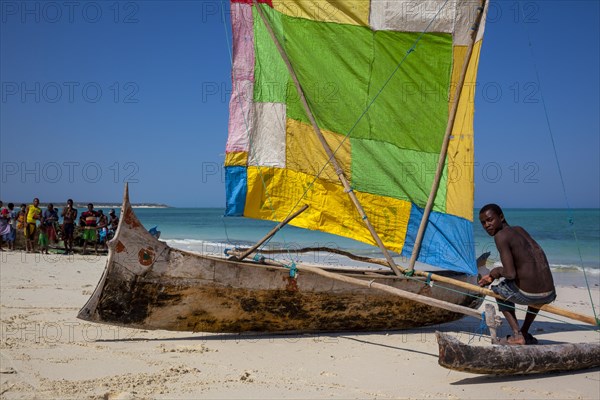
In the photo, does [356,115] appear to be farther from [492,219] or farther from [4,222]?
[4,222]

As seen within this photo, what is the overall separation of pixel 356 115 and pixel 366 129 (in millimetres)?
212

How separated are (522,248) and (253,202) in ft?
10.1

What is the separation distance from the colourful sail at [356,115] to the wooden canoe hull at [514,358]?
1.74m

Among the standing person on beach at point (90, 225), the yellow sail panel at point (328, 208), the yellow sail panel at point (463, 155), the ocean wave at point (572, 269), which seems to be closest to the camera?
the yellow sail panel at point (463, 155)

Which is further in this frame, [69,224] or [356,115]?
[69,224]

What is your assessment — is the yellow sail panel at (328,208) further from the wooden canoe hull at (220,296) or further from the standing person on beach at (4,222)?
the standing person on beach at (4,222)

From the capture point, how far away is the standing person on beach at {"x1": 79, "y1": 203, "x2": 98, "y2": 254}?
15.4 metres

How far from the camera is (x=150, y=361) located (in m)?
5.01

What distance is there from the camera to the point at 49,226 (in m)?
15.9

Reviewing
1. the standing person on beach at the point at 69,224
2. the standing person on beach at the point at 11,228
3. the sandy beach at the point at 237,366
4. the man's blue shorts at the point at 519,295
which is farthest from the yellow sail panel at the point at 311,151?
the standing person on beach at the point at 11,228

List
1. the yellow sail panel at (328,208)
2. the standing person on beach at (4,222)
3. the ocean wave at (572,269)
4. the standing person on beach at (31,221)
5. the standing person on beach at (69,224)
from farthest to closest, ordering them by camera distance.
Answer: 1. the ocean wave at (572,269)
2. the standing person on beach at (4,222)
3. the standing person on beach at (31,221)
4. the standing person on beach at (69,224)
5. the yellow sail panel at (328,208)

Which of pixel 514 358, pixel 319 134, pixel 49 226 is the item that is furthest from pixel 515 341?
pixel 49 226

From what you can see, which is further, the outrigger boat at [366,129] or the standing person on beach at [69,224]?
the standing person on beach at [69,224]

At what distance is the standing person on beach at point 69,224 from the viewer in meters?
14.7
